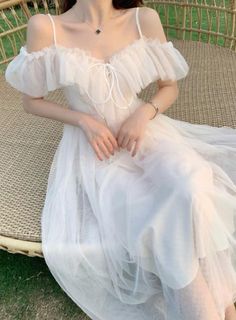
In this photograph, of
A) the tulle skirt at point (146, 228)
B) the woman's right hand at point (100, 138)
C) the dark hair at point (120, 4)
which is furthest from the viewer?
the dark hair at point (120, 4)

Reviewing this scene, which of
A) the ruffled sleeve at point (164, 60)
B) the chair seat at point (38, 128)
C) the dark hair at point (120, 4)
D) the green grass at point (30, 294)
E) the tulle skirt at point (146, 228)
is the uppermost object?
the dark hair at point (120, 4)

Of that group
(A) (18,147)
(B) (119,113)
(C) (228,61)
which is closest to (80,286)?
(B) (119,113)

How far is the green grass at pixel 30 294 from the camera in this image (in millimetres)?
1466

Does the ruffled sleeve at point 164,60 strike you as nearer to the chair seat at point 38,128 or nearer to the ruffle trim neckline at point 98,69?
the ruffle trim neckline at point 98,69

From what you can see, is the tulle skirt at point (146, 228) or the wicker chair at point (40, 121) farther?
the wicker chair at point (40, 121)

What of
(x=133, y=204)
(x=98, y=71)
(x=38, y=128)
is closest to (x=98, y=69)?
(x=98, y=71)

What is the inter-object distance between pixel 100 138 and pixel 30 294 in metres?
0.60

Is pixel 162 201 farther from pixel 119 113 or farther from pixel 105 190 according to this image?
pixel 119 113

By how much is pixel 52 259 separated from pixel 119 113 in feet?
1.48

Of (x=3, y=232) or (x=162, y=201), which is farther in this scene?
(x=3, y=232)

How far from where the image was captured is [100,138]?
129 cm

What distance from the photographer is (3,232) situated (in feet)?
4.63

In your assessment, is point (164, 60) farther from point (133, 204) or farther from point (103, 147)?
point (133, 204)

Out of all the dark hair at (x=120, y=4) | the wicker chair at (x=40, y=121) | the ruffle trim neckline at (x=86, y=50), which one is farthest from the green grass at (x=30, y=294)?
the dark hair at (x=120, y=4)
